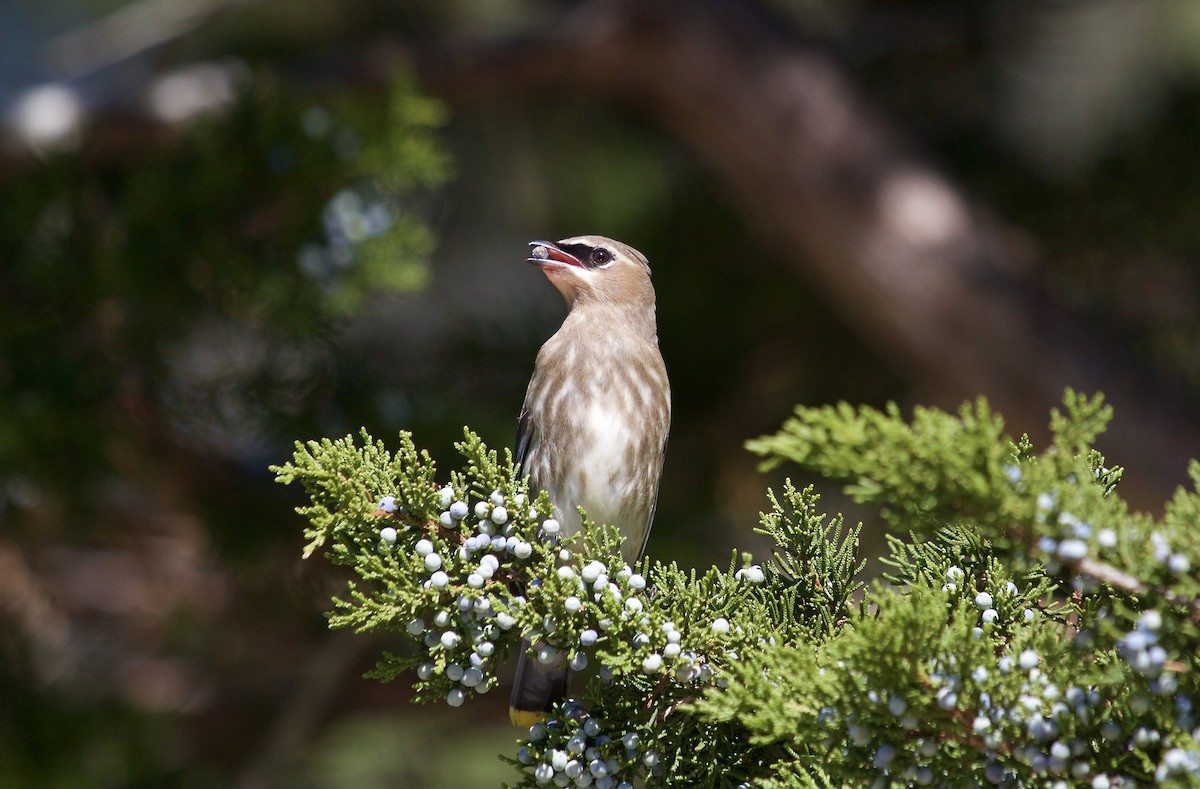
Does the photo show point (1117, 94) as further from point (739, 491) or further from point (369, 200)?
point (369, 200)

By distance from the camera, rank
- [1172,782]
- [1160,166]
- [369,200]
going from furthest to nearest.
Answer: [1160,166] < [369,200] < [1172,782]

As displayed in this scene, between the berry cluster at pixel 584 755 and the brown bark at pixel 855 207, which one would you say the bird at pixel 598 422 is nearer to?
the berry cluster at pixel 584 755

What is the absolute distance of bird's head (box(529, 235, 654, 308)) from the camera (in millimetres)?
3697

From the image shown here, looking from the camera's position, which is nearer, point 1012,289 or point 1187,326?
point 1012,289

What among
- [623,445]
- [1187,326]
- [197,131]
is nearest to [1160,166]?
[1187,326]

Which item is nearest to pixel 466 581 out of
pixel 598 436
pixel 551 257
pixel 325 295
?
pixel 598 436

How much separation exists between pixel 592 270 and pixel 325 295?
0.82 meters

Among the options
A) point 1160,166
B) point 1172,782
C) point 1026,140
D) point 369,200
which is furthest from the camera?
point 1026,140

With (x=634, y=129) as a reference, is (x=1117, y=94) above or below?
above

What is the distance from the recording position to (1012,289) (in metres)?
4.50

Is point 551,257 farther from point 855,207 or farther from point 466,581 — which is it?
point 466,581

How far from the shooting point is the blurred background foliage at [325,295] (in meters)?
3.60

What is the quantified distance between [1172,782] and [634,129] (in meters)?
4.80

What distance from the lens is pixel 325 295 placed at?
350 centimetres
